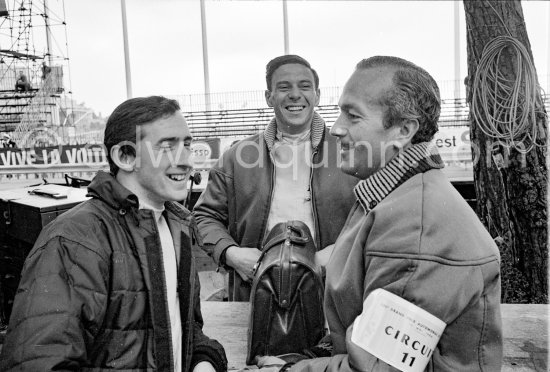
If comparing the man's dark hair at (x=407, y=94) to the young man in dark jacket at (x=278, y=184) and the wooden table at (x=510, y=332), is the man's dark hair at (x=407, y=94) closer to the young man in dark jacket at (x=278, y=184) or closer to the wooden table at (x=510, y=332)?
the young man in dark jacket at (x=278, y=184)

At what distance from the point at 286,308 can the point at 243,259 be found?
598mm

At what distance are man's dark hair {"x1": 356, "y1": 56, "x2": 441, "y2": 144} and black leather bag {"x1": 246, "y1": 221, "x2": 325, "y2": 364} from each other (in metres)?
0.68

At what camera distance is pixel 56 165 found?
10055 mm

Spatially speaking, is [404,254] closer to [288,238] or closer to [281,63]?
[288,238]

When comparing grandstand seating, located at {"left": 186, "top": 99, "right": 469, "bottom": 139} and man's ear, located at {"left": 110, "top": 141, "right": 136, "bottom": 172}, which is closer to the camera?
man's ear, located at {"left": 110, "top": 141, "right": 136, "bottom": 172}

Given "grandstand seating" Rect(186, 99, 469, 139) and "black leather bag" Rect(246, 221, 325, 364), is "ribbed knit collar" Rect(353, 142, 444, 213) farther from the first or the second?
"grandstand seating" Rect(186, 99, 469, 139)

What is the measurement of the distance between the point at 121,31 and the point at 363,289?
9.52 meters

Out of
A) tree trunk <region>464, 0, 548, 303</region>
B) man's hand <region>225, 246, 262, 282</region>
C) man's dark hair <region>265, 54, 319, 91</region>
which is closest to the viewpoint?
man's hand <region>225, 246, 262, 282</region>

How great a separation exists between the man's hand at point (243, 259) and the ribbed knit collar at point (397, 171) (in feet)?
3.48

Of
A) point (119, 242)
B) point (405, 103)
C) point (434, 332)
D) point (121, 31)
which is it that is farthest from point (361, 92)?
point (121, 31)

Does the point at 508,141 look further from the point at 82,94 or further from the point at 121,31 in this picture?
the point at 82,94

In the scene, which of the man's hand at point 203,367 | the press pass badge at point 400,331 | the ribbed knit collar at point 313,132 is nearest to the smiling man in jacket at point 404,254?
the press pass badge at point 400,331

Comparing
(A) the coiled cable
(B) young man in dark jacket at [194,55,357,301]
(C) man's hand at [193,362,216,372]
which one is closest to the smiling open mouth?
(C) man's hand at [193,362,216,372]

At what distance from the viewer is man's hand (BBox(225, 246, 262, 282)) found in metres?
2.30
